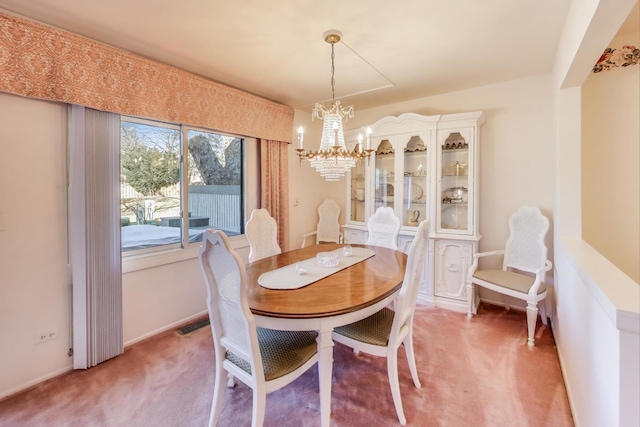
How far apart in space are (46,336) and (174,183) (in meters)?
1.52

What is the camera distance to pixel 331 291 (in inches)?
65.5

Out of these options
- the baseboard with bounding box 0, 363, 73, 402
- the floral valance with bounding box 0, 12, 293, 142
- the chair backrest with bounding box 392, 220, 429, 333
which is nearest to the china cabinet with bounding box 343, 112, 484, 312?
the chair backrest with bounding box 392, 220, 429, 333

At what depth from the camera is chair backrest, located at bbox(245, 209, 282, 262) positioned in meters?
2.61

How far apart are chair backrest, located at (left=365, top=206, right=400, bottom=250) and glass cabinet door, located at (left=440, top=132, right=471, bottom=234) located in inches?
26.3

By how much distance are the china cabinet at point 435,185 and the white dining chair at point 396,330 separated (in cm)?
150

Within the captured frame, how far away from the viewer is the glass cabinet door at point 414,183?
3.45 metres

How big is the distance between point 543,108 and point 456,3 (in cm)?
185

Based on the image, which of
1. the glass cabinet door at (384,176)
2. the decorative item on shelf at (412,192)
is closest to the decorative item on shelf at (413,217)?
the decorative item on shelf at (412,192)

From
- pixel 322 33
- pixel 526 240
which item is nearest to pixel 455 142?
pixel 526 240

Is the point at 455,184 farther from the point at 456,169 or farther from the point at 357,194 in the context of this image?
the point at 357,194

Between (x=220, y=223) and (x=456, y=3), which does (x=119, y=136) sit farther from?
(x=456, y=3)

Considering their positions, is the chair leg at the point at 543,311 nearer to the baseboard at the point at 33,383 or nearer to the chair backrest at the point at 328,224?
the chair backrest at the point at 328,224

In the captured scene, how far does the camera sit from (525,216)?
294cm

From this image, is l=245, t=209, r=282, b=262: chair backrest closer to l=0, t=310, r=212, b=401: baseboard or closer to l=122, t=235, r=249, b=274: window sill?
l=122, t=235, r=249, b=274: window sill
